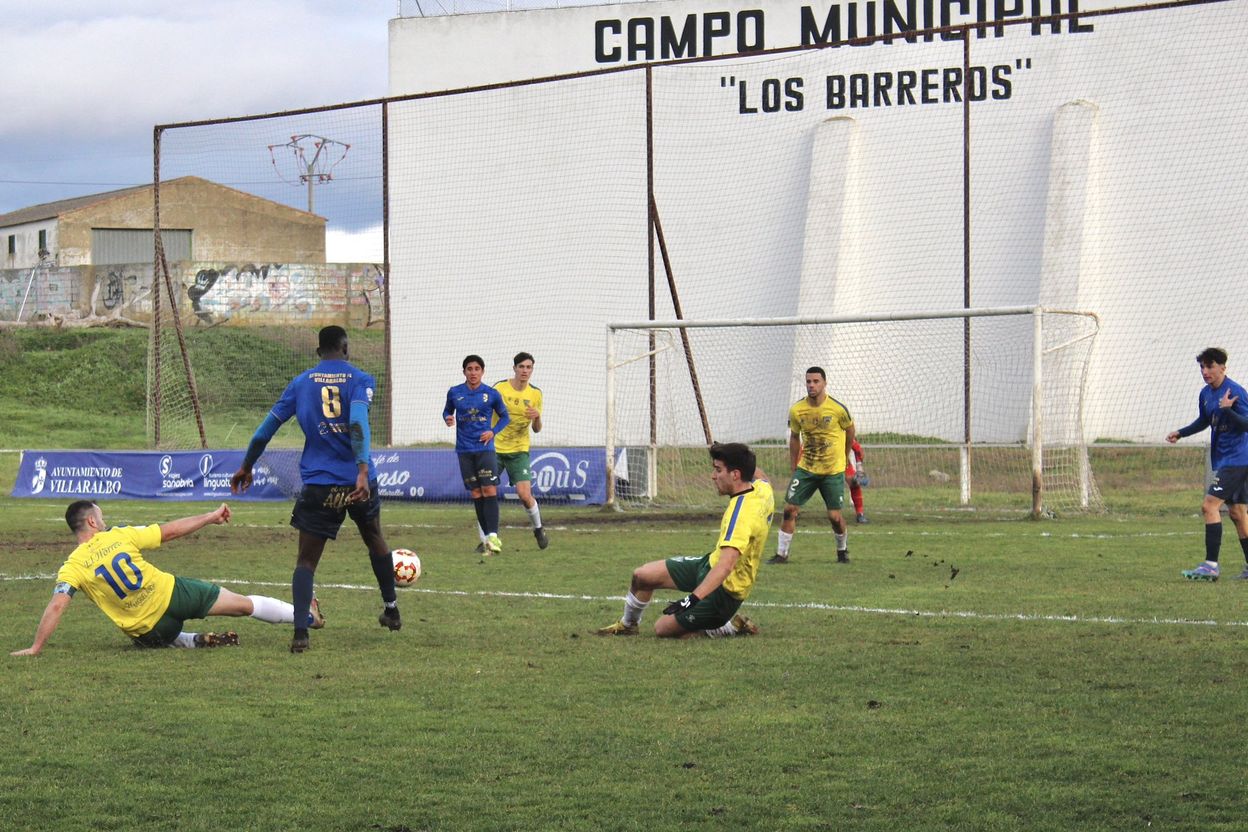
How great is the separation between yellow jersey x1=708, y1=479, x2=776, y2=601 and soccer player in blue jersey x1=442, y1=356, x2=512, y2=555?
684 centimetres

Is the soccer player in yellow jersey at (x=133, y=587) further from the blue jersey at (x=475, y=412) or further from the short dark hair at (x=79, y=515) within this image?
the blue jersey at (x=475, y=412)

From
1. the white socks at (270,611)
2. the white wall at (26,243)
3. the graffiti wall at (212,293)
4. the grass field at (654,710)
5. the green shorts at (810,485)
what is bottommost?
the grass field at (654,710)

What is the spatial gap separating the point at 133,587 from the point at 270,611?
104cm

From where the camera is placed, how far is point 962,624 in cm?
972

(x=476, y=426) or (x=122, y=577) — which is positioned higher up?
(x=476, y=426)

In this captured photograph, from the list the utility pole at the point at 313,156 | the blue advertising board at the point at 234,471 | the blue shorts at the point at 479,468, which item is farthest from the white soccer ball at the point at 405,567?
the utility pole at the point at 313,156

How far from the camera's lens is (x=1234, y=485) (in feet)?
40.7

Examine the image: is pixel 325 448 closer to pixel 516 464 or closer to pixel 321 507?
pixel 321 507

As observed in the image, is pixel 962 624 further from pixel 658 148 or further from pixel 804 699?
pixel 658 148

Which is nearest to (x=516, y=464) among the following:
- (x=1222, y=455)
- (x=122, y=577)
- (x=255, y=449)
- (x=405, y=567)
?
(x=405, y=567)

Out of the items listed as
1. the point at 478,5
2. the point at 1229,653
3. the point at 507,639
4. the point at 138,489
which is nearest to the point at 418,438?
the point at 138,489

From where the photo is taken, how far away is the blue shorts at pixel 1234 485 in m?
12.4

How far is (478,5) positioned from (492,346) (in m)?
8.59

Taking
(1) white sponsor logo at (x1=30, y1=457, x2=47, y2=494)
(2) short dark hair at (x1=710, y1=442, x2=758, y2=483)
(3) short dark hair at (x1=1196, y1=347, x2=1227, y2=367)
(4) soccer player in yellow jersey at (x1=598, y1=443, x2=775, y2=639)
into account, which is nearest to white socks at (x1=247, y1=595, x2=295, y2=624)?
(4) soccer player in yellow jersey at (x1=598, y1=443, x2=775, y2=639)
